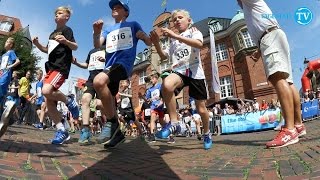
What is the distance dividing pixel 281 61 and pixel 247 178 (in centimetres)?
205

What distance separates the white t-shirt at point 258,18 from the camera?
4320 millimetres

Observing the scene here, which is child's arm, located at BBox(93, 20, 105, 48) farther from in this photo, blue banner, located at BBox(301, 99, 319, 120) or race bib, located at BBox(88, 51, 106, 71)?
blue banner, located at BBox(301, 99, 319, 120)

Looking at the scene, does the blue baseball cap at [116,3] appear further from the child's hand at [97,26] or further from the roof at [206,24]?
the roof at [206,24]

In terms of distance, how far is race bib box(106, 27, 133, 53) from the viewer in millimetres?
4586

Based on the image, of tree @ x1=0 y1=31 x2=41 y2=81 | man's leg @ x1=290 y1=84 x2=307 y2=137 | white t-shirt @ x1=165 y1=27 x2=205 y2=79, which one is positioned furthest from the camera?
tree @ x1=0 y1=31 x2=41 y2=81

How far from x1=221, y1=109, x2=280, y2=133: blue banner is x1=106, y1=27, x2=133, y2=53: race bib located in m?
11.5

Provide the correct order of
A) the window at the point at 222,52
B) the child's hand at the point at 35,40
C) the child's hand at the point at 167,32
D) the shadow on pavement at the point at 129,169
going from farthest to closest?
the window at the point at 222,52 → the child's hand at the point at 35,40 → the child's hand at the point at 167,32 → the shadow on pavement at the point at 129,169

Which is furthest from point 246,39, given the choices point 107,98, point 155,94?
point 107,98

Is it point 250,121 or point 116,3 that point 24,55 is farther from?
point 116,3

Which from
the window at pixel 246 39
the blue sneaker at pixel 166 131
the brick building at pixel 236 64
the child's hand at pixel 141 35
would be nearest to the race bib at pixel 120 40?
the child's hand at pixel 141 35

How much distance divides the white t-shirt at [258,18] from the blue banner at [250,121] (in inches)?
441

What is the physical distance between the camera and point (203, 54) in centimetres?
3456

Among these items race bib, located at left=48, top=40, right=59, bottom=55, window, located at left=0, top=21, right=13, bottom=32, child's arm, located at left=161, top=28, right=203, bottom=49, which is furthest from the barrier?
window, located at left=0, top=21, right=13, bottom=32

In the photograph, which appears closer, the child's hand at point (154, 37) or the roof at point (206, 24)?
the child's hand at point (154, 37)
